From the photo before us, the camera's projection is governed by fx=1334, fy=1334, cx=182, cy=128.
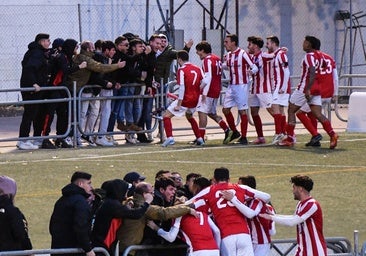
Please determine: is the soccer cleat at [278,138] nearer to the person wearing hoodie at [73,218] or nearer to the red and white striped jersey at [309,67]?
the red and white striped jersey at [309,67]

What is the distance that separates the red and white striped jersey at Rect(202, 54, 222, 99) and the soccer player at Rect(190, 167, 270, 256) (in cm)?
933

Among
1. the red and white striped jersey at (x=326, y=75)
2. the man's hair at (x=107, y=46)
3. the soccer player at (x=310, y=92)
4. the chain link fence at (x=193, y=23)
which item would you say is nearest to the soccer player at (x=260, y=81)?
the soccer player at (x=310, y=92)

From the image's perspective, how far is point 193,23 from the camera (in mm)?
34219

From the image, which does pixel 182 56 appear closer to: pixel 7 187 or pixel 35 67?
pixel 35 67

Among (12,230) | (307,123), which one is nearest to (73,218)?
(12,230)

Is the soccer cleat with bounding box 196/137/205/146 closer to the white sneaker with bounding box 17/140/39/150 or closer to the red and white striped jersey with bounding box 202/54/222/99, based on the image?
the red and white striped jersey with bounding box 202/54/222/99

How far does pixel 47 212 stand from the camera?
54.5 ft

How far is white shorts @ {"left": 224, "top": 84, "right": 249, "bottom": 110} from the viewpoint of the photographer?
22844 mm

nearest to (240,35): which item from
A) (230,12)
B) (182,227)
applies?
(230,12)

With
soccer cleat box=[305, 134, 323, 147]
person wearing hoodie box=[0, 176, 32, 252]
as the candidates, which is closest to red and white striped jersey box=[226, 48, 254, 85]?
soccer cleat box=[305, 134, 323, 147]

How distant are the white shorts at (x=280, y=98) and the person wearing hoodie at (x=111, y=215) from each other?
1016 cm

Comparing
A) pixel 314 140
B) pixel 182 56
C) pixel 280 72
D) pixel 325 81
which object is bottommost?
pixel 314 140

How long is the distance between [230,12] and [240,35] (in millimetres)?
679

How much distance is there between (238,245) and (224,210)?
38 centimetres
